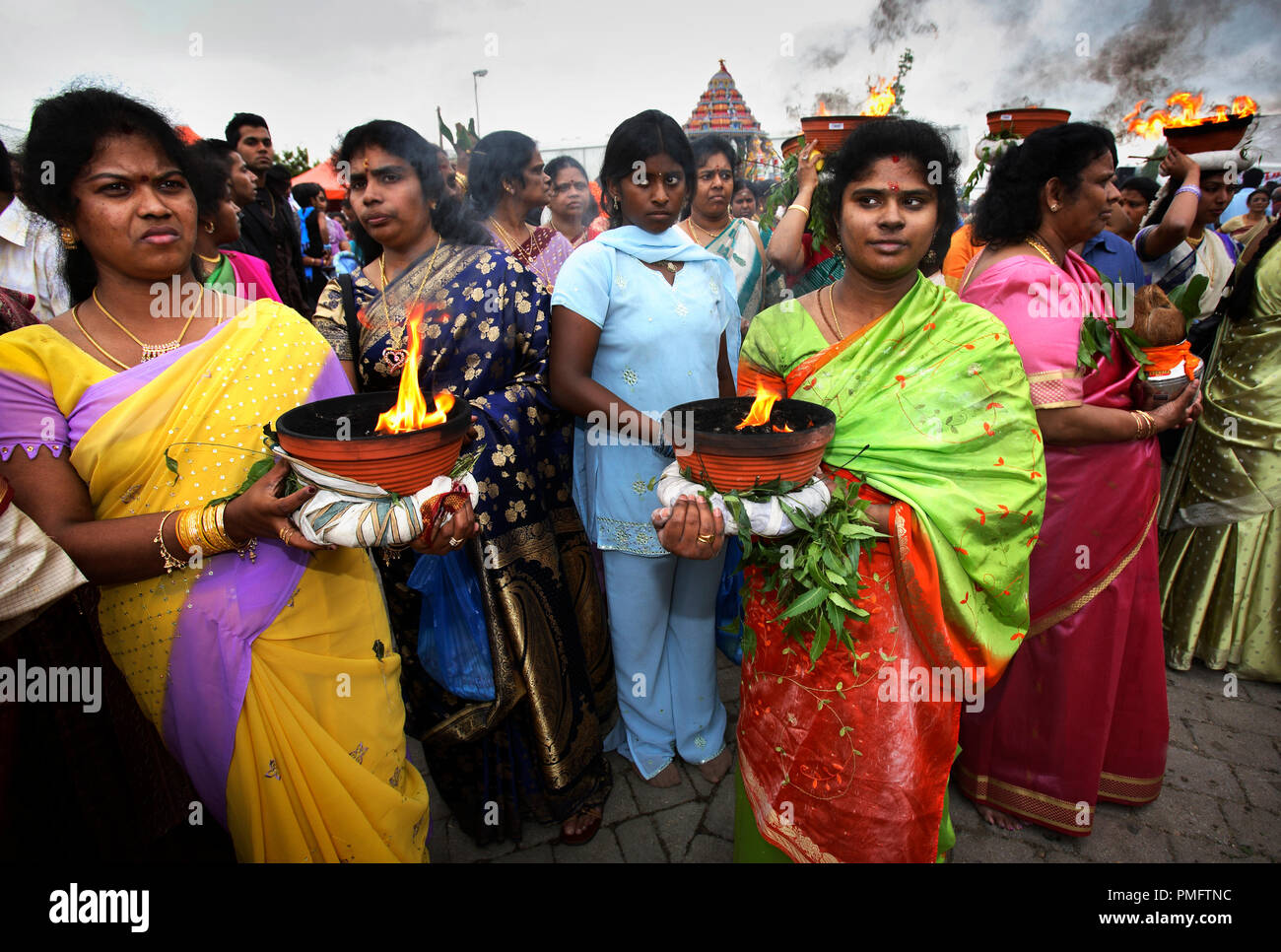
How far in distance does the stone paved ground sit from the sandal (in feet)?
0.10

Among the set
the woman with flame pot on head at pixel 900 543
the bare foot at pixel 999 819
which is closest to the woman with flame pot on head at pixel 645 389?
the woman with flame pot on head at pixel 900 543

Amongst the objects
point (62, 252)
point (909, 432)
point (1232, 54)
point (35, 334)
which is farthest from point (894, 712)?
point (1232, 54)

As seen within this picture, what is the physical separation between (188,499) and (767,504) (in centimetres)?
165

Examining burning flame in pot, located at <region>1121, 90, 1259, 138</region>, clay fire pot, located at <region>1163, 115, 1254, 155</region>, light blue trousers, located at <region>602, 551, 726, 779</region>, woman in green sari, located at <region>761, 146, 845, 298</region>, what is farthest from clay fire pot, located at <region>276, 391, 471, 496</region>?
burning flame in pot, located at <region>1121, 90, 1259, 138</region>

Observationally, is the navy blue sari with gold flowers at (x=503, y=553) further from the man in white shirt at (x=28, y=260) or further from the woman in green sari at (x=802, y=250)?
the man in white shirt at (x=28, y=260)

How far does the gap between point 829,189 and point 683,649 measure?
7.27 ft

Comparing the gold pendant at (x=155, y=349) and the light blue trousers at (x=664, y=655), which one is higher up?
the gold pendant at (x=155, y=349)

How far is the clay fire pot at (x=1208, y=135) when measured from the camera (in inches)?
197

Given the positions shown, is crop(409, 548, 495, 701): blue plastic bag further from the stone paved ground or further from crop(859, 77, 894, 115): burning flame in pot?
crop(859, 77, 894, 115): burning flame in pot

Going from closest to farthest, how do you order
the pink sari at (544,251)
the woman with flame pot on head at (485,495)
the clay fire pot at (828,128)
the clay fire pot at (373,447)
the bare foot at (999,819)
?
the clay fire pot at (373,447) → the woman with flame pot on head at (485,495) → the bare foot at (999,819) → the clay fire pot at (828,128) → the pink sari at (544,251)

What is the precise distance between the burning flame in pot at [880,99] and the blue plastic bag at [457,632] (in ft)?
12.5

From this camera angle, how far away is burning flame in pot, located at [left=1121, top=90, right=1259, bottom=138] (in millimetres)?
5168
